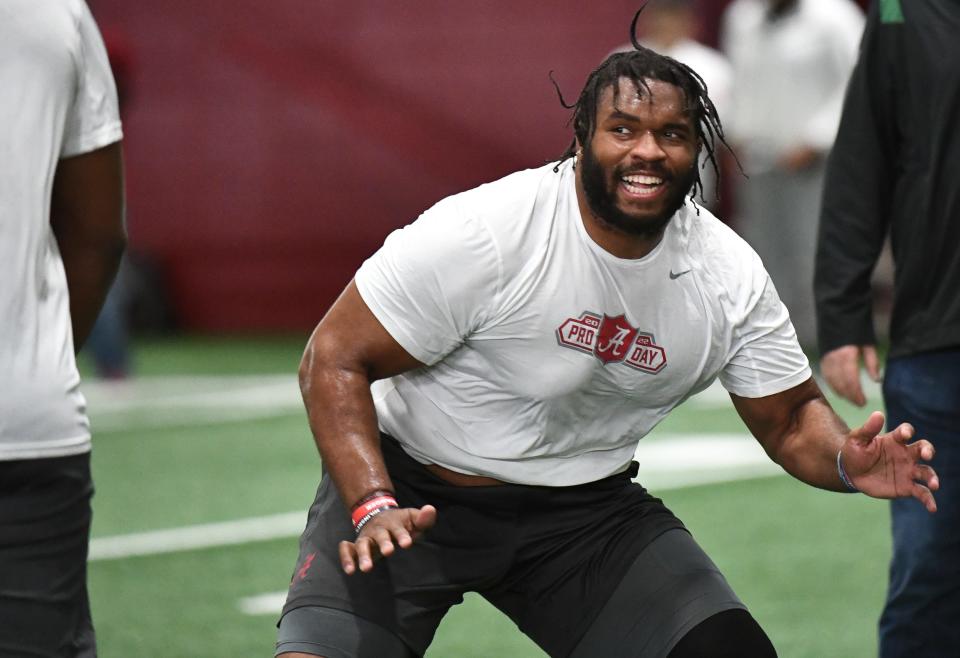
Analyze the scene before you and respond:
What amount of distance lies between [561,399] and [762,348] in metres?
0.50

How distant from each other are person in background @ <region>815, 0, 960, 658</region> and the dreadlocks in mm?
693

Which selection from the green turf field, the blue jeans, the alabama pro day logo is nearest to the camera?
the alabama pro day logo

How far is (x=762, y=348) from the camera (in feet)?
13.4

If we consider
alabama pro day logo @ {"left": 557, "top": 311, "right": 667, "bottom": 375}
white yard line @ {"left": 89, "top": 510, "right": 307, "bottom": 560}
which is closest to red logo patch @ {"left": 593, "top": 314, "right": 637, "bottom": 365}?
alabama pro day logo @ {"left": 557, "top": 311, "right": 667, "bottom": 375}

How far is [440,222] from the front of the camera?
3.84m

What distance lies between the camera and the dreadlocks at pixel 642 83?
153 inches

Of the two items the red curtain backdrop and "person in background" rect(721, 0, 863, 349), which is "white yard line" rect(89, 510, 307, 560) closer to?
"person in background" rect(721, 0, 863, 349)

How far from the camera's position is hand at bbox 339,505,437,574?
355 centimetres

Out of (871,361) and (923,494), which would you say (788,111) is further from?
(923,494)

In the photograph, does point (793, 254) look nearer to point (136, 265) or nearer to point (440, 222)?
point (136, 265)

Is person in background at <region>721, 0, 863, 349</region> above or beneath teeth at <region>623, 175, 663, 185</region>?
beneath

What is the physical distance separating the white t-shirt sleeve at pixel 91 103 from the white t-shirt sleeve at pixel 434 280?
2.46 ft

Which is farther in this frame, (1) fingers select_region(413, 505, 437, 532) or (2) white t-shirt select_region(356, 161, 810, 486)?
(2) white t-shirt select_region(356, 161, 810, 486)

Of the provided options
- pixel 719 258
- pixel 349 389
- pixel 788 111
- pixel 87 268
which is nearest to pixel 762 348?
pixel 719 258
